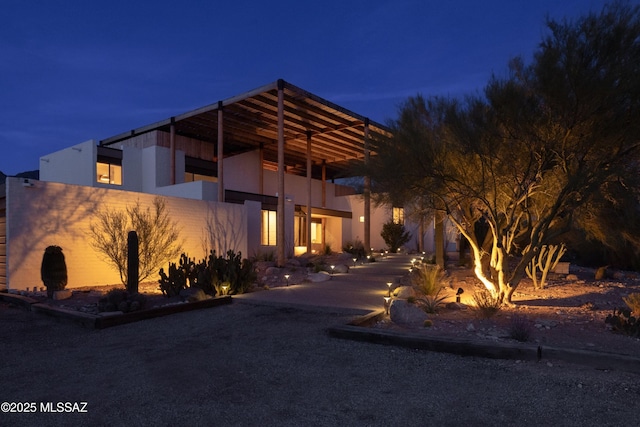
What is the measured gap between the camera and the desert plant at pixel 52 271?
1004 centimetres

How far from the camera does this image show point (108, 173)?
2192 centimetres

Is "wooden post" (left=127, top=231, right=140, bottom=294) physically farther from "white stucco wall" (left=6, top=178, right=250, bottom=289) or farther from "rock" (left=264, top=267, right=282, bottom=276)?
"rock" (left=264, top=267, right=282, bottom=276)

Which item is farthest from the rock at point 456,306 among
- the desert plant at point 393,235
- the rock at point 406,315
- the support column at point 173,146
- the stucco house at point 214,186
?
the desert plant at point 393,235

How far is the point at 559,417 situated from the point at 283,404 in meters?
2.24

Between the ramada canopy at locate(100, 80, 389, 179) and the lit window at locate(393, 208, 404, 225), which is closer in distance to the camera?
the lit window at locate(393, 208, 404, 225)

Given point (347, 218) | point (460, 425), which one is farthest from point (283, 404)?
point (347, 218)

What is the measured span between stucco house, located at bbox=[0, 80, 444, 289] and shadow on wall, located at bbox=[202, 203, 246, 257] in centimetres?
4

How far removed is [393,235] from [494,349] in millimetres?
23552

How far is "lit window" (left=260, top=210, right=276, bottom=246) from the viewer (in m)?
23.0

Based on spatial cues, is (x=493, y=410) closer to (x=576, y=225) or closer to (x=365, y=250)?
(x=576, y=225)

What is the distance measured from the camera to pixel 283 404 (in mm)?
3885

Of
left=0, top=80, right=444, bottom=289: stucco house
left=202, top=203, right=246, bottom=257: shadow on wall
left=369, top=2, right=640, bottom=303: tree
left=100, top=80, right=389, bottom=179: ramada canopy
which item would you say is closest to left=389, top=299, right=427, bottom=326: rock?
left=369, top=2, right=640, bottom=303: tree

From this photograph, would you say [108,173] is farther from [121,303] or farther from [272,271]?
[121,303]

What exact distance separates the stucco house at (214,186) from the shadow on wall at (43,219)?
0.02 meters
